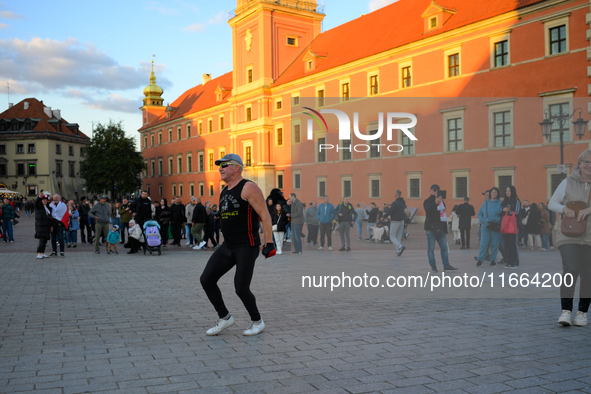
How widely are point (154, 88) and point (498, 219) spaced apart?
81.1 meters

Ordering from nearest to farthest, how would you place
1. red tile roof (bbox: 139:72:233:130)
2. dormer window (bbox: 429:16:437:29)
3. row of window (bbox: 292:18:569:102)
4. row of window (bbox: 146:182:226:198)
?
row of window (bbox: 292:18:569:102)
dormer window (bbox: 429:16:437:29)
row of window (bbox: 146:182:226:198)
red tile roof (bbox: 139:72:233:130)

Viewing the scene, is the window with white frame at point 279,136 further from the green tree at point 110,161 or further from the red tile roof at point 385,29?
the green tree at point 110,161

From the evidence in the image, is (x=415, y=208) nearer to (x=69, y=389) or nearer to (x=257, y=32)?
(x=69, y=389)

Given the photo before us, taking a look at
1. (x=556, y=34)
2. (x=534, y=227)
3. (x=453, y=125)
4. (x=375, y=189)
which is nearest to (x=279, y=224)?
(x=534, y=227)

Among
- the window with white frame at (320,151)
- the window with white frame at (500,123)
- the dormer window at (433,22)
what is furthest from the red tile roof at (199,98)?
the window with white frame at (320,151)

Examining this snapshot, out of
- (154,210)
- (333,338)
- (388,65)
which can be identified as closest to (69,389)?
(333,338)

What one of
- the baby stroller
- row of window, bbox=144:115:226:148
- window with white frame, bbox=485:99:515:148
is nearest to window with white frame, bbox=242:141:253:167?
row of window, bbox=144:115:226:148

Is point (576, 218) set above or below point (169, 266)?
above

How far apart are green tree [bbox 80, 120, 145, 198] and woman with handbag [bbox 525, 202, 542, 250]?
2290 inches

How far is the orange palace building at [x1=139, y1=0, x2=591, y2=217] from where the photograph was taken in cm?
2686

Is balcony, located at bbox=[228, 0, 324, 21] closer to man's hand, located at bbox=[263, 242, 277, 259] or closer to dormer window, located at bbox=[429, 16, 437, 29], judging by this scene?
dormer window, located at bbox=[429, 16, 437, 29]

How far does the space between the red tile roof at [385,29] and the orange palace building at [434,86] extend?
0.42ft

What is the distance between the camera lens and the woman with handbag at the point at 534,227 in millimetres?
17688

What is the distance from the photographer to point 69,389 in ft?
13.5
